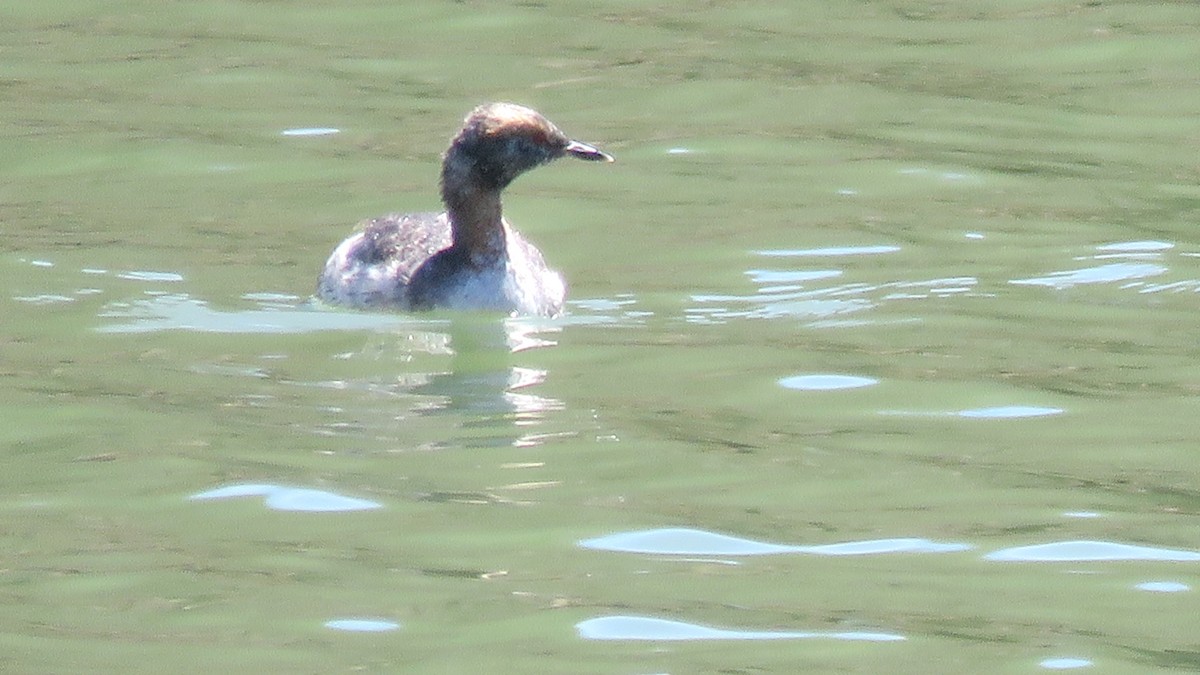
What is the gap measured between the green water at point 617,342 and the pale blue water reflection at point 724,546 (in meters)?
0.06

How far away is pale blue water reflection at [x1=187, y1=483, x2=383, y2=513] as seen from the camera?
26.6 feet

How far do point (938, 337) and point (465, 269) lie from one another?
2376 mm

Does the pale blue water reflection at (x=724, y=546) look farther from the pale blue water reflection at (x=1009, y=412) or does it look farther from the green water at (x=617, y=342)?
the pale blue water reflection at (x=1009, y=412)

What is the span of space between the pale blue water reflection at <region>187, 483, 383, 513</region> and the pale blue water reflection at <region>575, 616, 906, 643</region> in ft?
4.50

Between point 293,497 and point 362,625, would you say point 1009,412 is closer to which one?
point 293,497

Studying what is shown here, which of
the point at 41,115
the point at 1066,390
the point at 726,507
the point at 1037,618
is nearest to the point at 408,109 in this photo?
the point at 41,115

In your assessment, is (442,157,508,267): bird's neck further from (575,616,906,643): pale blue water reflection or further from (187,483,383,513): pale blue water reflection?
(575,616,906,643): pale blue water reflection

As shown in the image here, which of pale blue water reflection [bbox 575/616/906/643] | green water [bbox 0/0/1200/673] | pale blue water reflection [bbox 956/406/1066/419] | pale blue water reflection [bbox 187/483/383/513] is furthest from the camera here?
pale blue water reflection [bbox 956/406/1066/419]

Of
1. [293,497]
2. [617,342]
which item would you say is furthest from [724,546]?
[617,342]

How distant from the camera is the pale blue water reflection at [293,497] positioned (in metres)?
8.10

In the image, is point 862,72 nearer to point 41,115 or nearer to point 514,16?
point 514,16

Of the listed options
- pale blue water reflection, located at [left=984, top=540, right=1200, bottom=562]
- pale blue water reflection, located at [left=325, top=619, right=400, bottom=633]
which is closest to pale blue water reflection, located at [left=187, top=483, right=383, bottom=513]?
pale blue water reflection, located at [left=325, top=619, right=400, bottom=633]

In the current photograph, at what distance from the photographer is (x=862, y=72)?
15.4 meters

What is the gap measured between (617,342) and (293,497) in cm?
278
